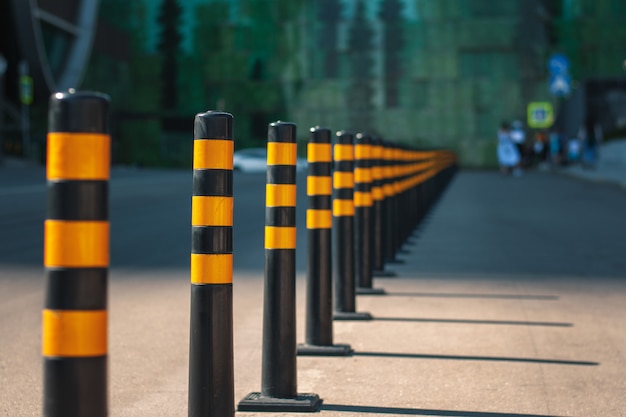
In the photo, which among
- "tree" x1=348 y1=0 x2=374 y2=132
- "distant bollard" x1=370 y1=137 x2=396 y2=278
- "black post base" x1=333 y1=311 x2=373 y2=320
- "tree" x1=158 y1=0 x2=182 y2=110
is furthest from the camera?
"tree" x1=158 y1=0 x2=182 y2=110

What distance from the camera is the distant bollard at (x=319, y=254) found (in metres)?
6.05

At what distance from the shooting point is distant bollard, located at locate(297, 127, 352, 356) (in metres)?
6.05

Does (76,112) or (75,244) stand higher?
(76,112)

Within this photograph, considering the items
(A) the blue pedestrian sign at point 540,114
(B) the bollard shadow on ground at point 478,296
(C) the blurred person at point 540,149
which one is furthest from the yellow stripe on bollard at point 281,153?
(C) the blurred person at point 540,149

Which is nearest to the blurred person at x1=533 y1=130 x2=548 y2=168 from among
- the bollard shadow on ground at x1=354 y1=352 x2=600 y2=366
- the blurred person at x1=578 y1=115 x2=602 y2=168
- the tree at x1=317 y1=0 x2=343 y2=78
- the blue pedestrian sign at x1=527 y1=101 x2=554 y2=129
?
the blue pedestrian sign at x1=527 y1=101 x2=554 y2=129

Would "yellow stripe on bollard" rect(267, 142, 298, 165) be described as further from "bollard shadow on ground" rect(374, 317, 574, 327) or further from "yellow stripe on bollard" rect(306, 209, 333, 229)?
"bollard shadow on ground" rect(374, 317, 574, 327)

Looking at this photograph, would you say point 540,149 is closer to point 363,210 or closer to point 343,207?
point 363,210

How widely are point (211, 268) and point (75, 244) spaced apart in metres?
1.39

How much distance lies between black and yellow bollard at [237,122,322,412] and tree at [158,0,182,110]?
62.6 meters

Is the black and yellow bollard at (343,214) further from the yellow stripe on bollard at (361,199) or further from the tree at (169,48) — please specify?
the tree at (169,48)

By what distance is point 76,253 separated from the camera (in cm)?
282

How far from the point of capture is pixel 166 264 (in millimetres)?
11000

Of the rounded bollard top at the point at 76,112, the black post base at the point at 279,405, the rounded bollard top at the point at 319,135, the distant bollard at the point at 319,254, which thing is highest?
the rounded bollard top at the point at 319,135

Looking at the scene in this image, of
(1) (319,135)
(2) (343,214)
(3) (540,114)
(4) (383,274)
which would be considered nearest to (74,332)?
(1) (319,135)
